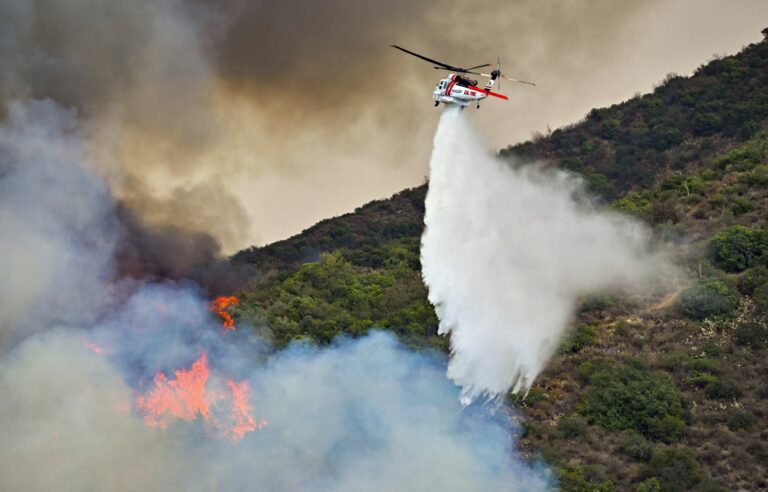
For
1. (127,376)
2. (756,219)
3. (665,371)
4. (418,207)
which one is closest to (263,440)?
A: (127,376)

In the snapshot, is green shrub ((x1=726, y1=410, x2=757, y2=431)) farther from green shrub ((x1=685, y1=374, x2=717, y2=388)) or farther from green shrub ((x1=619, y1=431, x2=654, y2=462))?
green shrub ((x1=619, y1=431, x2=654, y2=462))

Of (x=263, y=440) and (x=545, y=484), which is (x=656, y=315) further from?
(x=263, y=440)

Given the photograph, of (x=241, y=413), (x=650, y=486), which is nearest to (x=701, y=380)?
(x=650, y=486)

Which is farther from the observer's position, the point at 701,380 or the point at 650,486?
the point at 701,380

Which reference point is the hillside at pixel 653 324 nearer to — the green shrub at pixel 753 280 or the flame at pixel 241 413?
the green shrub at pixel 753 280

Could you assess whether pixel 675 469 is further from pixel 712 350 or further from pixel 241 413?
pixel 241 413

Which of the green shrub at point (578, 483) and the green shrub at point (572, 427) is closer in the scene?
the green shrub at point (578, 483)

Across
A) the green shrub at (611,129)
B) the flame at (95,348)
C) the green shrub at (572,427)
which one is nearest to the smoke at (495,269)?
the green shrub at (572,427)

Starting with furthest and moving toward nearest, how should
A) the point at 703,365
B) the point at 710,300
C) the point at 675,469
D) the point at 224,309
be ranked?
1. the point at 710,300
2. the point at 224,309
3. the point at 703,365
4. the point at 675,469
